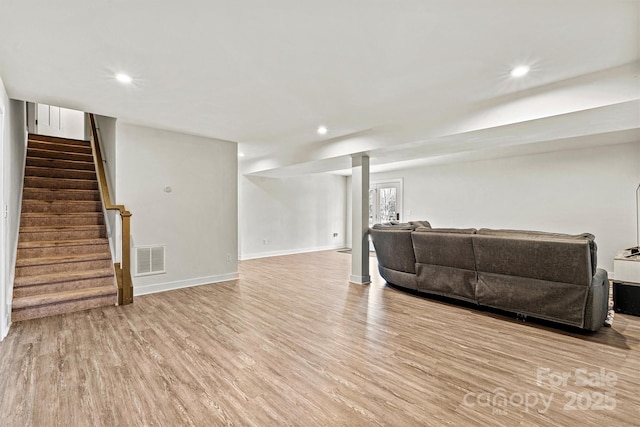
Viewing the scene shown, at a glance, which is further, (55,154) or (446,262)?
(55,154)

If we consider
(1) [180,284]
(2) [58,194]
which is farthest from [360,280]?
(2) [58,194]

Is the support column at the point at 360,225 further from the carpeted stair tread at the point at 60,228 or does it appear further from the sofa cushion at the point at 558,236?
the carpeted stair tread at the point at 60,228

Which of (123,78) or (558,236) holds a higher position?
(123,78)

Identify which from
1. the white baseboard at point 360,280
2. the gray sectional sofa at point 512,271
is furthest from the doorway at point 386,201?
the gray sectional sofa at point 512,271

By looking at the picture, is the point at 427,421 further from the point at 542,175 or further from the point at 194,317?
the point at 542,175

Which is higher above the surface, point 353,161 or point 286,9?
point 286,9

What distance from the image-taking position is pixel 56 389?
81.0 inches

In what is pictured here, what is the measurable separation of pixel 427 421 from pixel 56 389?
238 cm

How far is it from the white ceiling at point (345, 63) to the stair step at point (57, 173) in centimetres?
214

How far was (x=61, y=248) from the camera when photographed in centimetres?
423

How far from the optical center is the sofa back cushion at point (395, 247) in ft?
14.2

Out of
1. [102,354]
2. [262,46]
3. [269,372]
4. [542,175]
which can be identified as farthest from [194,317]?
[542,175]

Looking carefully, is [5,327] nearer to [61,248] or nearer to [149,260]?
[61,248]

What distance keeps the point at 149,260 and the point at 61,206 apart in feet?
5.72
